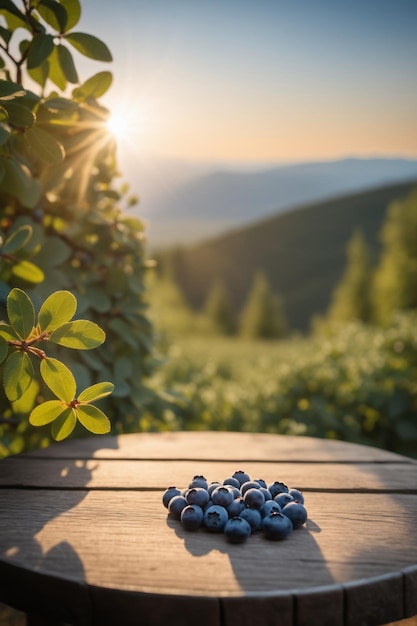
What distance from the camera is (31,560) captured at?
1.12 meters

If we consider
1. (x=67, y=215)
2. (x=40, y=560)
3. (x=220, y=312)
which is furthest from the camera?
(x=220, y=312)

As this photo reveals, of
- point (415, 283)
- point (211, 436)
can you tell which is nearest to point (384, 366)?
point (211, 436)

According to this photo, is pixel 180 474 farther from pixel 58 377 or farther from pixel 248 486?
pixel 58 377

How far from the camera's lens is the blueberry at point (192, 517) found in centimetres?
125

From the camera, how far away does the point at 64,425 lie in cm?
132

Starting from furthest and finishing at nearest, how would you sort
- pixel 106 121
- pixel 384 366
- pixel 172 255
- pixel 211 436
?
pixel 172 255, pixel 384 366, pixel 211 436, pixel 106 121

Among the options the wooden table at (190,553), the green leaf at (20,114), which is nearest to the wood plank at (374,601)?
the wooden table at (190,553)

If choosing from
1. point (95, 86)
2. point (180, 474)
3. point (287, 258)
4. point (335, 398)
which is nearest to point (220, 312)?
point (287, 258)

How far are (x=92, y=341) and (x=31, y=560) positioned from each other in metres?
0.43

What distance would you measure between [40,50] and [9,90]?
0.20 metres

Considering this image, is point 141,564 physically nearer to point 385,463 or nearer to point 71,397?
point 71,397

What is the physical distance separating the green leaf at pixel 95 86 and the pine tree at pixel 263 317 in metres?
30.0

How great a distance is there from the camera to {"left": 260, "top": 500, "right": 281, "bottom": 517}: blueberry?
127 centimetres

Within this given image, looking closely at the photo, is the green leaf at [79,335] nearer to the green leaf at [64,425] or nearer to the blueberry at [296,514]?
the green leaf at [64,425]
